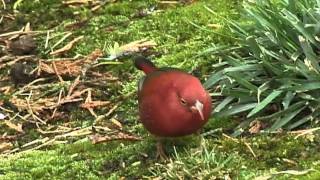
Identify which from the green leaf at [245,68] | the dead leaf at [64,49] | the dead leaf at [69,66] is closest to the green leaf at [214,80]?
the green leaf at [245,68]

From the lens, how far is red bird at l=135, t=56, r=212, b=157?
3689 millimetres

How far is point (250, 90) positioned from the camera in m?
4.29

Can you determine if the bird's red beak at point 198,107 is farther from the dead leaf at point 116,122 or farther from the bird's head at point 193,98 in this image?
the dead leaf at point 116,122

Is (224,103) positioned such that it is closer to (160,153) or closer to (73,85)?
(160,153)

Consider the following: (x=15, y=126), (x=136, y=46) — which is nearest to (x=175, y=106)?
(x=15, y=126)

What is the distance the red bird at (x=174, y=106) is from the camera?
3689mm

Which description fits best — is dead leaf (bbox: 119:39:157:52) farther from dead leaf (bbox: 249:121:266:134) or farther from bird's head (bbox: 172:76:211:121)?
bird's head (bbox: 172:76:211:121)

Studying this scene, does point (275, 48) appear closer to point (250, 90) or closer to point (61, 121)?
point (250, 90)

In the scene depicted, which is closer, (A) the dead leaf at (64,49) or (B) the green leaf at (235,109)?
(B) the green leaf at (235,109)

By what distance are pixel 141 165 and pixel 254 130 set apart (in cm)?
61

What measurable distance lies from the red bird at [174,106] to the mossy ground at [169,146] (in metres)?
0.13

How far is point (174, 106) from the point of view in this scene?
371 centimetres

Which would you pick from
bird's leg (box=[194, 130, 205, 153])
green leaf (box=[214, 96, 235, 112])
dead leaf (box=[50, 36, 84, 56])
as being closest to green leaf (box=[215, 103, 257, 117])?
green leaf (box=[214, 96, 235, 112])

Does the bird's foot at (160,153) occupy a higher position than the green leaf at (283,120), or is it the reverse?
the green leaf at (283,120)
